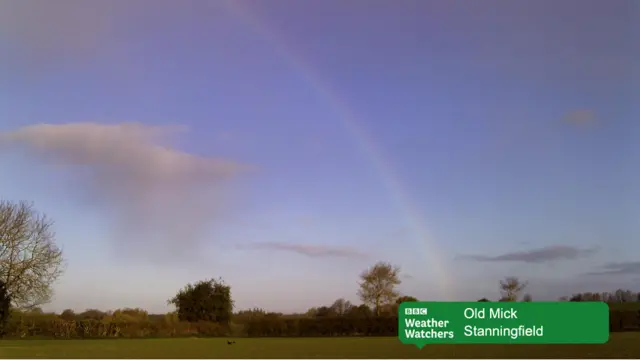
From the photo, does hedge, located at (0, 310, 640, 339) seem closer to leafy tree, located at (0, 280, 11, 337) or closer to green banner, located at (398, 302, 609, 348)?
leafy tree, located at (0, 280, 11, 337)

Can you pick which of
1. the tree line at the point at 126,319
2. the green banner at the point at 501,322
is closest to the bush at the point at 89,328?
the tree line at the point at 126,319

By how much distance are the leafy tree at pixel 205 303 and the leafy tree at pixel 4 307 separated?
16.3m

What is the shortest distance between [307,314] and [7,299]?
21.4 meters

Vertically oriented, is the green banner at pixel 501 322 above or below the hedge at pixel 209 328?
above

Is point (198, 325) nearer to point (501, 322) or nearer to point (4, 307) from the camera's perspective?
point (4, 307)

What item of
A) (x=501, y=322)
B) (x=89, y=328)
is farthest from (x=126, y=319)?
(x=501, y=322)

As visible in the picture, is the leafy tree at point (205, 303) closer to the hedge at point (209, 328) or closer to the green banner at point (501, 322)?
the hedge at point (209, 328)

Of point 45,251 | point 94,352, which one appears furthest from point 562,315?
point 45,251

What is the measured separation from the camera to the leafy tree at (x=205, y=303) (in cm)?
5606

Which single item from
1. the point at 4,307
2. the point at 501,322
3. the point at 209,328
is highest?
the point at 4,307

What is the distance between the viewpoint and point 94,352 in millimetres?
29406

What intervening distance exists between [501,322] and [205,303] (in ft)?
127

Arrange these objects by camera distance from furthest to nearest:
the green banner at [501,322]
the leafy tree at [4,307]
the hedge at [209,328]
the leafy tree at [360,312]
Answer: the leafy tree at [360,312]
the hedge at [209,328]
the leafy tree at [4,307]
the green banner at [501,322]

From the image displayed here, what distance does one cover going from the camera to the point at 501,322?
21.7 m
